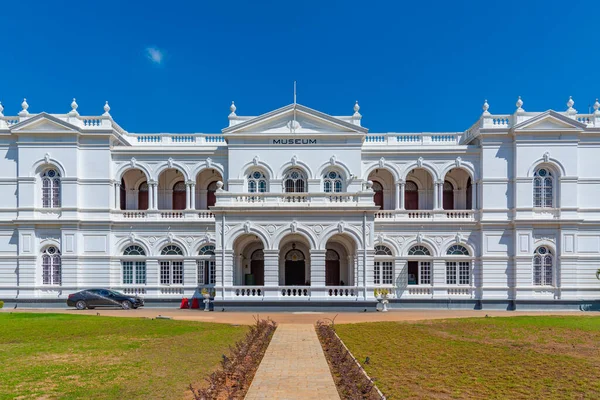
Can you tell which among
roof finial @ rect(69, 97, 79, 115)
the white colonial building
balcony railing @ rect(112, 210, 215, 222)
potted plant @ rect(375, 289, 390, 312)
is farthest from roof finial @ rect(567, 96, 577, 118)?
roof finial @ rect(69, 97, 79, 115)

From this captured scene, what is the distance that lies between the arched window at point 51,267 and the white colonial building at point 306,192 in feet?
0.27

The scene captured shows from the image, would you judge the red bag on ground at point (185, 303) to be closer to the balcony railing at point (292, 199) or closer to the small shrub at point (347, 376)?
the balcony railing at point (292, 199)

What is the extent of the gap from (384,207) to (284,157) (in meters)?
7.66

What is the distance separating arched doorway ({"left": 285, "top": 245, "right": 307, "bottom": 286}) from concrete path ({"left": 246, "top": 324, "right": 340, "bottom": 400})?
15106 mm

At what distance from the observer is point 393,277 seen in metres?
31.2

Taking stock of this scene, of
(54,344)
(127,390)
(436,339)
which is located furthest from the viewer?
(436,339)

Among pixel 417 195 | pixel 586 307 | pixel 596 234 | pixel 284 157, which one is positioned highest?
pixel 284 157

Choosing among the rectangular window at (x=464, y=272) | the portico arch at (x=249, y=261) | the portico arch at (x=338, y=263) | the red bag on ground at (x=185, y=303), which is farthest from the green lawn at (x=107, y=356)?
the rectangular window at (x=464, y=272)

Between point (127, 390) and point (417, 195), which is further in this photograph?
point (417, 195)

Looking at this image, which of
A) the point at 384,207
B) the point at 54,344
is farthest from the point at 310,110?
the point at 54,344

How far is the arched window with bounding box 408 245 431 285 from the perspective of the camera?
3133 cm

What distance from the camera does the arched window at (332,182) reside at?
31.8 metres

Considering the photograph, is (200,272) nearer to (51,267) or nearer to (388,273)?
(51,267)

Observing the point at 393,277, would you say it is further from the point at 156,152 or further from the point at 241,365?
the point at 241,365
